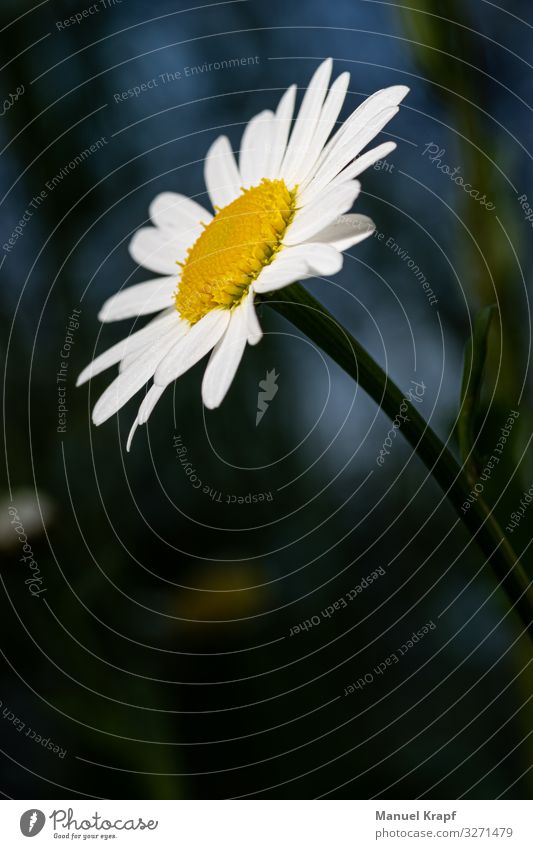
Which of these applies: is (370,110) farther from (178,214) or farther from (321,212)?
(178,214)

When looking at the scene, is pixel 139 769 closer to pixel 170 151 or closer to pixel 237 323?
pixel 237 323

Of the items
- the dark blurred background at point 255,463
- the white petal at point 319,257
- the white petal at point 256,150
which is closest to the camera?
the white petal at point 319,257

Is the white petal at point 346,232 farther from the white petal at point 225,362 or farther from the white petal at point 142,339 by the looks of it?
the white petal at point 142,339

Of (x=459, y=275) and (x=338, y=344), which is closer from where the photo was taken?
(x=338, y=344)
